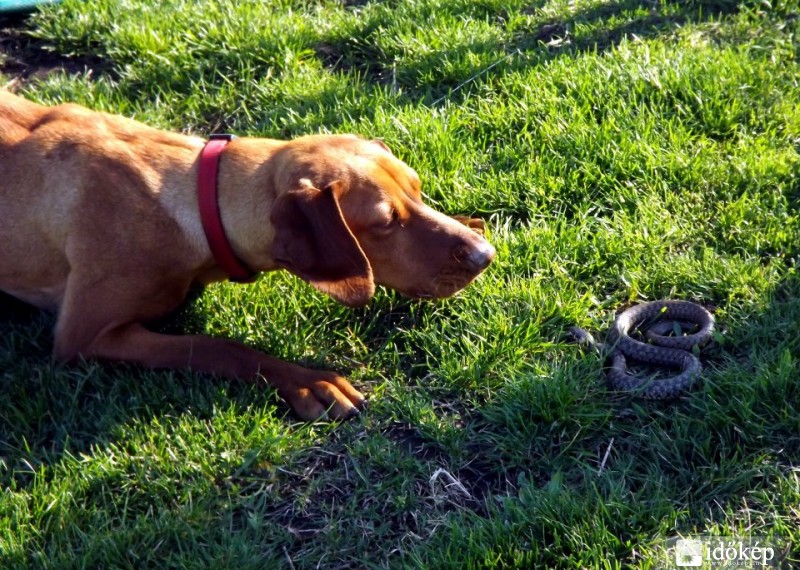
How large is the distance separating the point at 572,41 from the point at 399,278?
2.56 m

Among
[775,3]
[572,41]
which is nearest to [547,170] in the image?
[572,41]

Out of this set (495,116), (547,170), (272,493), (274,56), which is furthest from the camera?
(274,56)

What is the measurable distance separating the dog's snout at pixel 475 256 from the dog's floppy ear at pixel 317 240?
1.44 ft

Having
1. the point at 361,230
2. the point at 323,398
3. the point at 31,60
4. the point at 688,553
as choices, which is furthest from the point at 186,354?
the point at 31,60

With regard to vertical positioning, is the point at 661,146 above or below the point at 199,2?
below

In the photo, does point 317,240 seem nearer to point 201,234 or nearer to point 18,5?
Result: point 201,234

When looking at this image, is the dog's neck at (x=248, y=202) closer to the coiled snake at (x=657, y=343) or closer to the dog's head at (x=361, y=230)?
the dog's head at (x=361, y=230)

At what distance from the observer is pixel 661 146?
5.01 meters

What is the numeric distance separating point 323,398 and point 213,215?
2.84ft

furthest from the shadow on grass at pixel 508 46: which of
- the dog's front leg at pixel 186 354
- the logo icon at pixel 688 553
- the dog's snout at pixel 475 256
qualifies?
the logo icon at pixel 688 553

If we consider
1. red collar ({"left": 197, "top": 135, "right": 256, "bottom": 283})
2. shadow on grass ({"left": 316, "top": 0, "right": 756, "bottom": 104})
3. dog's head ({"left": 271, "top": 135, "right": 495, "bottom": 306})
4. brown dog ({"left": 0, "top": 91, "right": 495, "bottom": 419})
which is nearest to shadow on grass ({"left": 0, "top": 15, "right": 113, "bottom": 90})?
shadow on grass ({"left": 316, "top": 0, "right": 756, "bottom": 104})

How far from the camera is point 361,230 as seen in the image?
12.7 feet

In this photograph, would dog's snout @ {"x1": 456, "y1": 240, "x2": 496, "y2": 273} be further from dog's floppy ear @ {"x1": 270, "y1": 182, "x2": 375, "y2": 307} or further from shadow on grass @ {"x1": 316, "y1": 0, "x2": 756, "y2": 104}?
shadow on grass @ {"x1": 316, "y1": 0, "x2": 756, "y2": 104}

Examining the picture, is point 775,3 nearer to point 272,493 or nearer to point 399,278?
point 399,278
